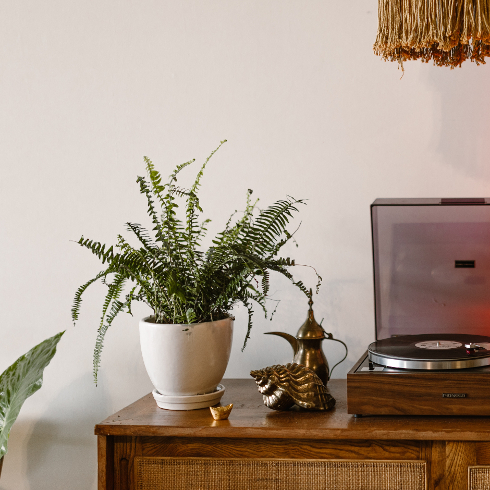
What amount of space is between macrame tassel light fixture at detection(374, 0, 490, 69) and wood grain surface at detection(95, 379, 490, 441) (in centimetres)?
64

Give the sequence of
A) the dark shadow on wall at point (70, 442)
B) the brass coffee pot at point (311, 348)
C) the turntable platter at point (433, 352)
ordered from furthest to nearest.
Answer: the dark shadow on wall at point (70, 442) < the brass coffee pot at point (311, 348) < the turntable platter at point (433, 352)

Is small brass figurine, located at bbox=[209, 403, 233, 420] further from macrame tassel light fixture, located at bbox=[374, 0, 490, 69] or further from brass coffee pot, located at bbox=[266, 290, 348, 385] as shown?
macrame tassel light fixture, located at bbox=[374, 0, 490, 69]

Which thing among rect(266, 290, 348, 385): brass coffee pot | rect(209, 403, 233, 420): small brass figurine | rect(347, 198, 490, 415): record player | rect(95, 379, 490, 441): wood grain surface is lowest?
rect(95, 379, 490, 441): wood grain surface

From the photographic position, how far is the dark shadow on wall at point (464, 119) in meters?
1.44

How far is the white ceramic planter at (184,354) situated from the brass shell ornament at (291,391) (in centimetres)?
10

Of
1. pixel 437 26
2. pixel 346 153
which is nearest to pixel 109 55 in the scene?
pixel 346 153

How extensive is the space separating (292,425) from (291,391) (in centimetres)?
10

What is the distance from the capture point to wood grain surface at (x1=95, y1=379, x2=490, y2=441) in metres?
0.98

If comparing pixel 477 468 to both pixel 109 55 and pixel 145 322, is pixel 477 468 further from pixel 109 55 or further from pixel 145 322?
pixel 109 55

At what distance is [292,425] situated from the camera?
1.04 m

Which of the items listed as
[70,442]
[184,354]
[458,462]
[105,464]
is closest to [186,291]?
→ [184,354]

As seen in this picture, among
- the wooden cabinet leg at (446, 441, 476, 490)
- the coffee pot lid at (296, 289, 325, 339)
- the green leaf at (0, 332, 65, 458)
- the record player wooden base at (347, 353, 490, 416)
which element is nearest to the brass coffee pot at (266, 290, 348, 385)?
the coffee pot lid at (296, 289, 325, 339)

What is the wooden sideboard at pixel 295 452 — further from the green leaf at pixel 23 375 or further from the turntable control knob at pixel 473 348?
the green leaf at pixel 23 375

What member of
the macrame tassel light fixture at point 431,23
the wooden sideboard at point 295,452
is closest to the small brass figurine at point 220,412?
the wooden sideboard at point 295,452
